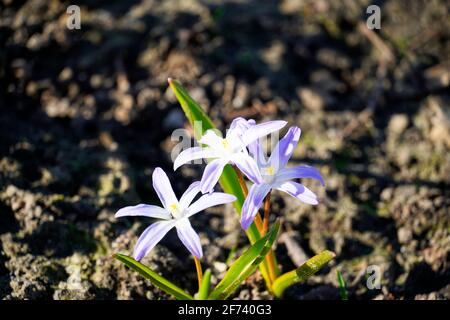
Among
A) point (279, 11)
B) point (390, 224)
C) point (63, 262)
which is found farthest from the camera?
point (279, 11)

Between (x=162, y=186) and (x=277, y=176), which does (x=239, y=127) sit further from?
(x=162, y=186)

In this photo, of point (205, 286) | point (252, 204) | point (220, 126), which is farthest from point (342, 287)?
point (220, 126)

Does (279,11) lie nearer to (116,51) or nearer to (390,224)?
(116,51)

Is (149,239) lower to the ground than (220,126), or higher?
lower

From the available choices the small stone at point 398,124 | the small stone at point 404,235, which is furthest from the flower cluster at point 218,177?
the small stone at point 398,124

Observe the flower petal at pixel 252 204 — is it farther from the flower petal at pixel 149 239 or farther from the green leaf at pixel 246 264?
the flower petal at pixel 149 239

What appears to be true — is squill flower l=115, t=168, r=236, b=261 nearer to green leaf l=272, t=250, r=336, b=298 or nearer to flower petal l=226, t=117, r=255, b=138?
flower petal l=226, t=117, r=255, b=138
